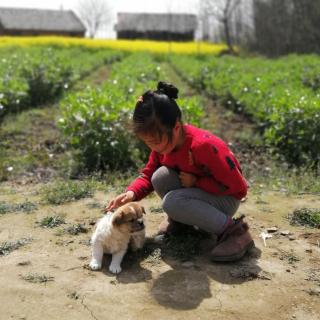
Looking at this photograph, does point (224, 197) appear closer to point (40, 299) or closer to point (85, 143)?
point (40, 299)

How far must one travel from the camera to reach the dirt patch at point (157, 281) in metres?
2.87

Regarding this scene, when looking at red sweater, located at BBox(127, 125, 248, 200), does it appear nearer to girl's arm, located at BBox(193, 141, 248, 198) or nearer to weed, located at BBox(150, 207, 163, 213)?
girl's arm, located at BBox(193, 141, 248, 198)

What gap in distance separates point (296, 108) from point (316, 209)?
2564 millimetres

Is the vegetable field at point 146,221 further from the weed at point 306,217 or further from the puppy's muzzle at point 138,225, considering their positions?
the puppy's muzzle at point 138,225

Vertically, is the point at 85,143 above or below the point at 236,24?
below

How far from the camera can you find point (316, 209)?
4621 millimetres

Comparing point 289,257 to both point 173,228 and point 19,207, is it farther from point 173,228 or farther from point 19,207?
point 19,207

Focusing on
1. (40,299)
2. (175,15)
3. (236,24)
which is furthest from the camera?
(175,15)

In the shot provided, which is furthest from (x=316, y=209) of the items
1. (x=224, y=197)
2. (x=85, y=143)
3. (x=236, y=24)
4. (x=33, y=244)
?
(x=236, y=24)

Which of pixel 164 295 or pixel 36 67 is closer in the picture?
pixel 164 295

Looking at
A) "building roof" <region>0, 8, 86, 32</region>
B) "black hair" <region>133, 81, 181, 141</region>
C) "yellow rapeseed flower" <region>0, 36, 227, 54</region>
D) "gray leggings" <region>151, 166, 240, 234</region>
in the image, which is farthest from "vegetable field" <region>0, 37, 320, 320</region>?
"building roof" <region>0, 8, 86, 32</region>

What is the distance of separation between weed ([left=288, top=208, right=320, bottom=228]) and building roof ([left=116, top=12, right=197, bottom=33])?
52.2m

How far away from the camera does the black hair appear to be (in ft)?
10.5

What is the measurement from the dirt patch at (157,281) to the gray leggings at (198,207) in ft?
0.86
